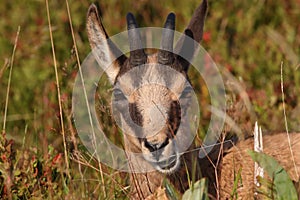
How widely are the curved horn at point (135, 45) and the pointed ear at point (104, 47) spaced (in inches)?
11.5

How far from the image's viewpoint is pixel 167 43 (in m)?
5.57

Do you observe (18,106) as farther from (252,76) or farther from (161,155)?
(161,155)

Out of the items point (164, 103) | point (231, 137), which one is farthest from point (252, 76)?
point (164, 103)

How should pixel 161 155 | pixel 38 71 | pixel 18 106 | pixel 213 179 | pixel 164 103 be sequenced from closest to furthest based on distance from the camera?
pixel 161 155
pixel 164 103
pixel 213 179
pixel 18 106
pixel 38 71

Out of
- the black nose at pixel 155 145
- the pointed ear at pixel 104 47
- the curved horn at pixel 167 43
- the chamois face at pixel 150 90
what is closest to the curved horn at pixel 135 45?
the chamois face at pixel 150 90

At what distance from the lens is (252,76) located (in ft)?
27.5

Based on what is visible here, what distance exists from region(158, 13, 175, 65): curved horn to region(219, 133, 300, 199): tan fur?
2.57 feet

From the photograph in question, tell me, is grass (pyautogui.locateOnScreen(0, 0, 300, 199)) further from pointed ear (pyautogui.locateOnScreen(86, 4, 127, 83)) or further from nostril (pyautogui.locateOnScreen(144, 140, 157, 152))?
nostril (pyautogui.locateOnScreen(144, 140, 157, 152))

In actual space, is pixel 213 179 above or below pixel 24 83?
below

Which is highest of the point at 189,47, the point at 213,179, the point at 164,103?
the point at 189,47

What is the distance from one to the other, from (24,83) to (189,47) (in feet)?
10.5

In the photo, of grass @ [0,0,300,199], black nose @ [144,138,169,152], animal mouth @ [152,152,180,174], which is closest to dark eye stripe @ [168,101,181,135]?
animal mouth @ [152,152,180,174]

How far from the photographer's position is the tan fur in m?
5.64

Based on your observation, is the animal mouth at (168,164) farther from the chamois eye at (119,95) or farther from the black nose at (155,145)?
the chamois eye at (119,95)
